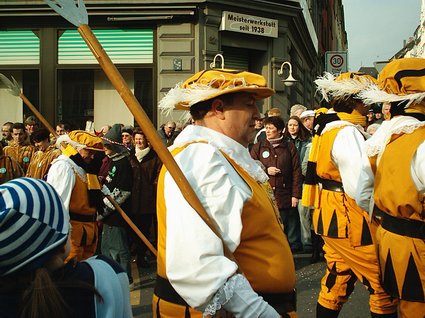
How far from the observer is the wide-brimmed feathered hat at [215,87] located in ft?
8.43

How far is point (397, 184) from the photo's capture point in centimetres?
336

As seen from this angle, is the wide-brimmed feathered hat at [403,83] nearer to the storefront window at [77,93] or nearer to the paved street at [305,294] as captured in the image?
the paved street at [305,294]

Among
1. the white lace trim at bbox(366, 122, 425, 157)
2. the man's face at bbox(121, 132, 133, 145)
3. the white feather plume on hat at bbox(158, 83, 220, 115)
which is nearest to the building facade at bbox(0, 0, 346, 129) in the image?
the man's face at bbox(121, 132, 133, 145)

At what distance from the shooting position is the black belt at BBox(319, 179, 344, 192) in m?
4.77

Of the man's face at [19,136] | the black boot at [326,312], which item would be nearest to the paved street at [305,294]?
the black boot at [326,312]

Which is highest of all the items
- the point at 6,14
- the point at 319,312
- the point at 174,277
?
the point at 6,14

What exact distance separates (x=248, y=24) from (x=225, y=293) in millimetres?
13632

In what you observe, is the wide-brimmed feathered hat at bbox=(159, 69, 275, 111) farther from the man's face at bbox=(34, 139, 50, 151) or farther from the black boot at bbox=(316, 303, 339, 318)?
the man's face at bbox=(34, 139, 50, 151)

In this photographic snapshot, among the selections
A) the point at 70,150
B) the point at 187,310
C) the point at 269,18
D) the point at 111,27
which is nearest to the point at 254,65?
the point at 269,18

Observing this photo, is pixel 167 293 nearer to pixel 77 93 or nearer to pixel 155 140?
pixel 155 140

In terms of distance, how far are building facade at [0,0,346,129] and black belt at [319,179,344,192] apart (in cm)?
933

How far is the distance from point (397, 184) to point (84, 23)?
2076 mm

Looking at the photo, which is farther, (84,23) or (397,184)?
(397,184)

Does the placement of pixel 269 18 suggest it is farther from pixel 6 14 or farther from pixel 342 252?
pixel 342 252
